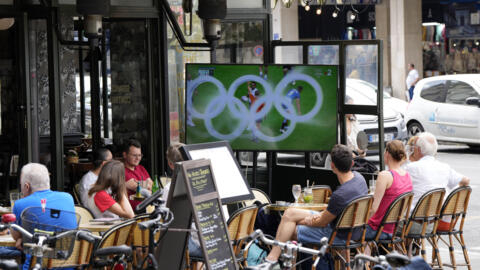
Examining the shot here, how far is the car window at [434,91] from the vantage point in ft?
72.3

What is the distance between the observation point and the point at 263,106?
39.8 feet

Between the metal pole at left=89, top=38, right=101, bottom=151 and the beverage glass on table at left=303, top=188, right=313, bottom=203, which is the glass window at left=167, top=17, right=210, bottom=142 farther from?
the metal pole at left=89, top=38, right=101, bottom=151

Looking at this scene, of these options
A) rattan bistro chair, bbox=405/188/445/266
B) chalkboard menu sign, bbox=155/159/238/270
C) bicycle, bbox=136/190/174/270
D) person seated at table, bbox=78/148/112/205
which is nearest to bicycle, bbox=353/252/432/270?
bicycle, bbox=136/190/174/270

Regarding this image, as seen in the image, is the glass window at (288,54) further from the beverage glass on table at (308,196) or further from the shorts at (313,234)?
the shorts at (313,234)

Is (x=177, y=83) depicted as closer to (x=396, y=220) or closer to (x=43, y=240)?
(x=396, y=220)

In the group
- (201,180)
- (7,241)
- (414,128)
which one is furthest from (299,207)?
(414,128)

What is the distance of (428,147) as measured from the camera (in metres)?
10.3

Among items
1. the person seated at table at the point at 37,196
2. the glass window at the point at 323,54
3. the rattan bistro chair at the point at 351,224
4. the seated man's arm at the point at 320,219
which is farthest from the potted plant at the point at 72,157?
the person seated at table at the point at 37,196

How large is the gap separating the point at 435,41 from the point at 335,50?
27.0 metres

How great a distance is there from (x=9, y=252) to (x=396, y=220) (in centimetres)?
355

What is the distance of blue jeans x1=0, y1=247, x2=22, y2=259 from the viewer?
27.5 feet

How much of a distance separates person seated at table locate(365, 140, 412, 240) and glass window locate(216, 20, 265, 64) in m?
3.23

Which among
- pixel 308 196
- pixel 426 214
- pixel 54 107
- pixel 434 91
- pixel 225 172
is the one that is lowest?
pixel 426 214

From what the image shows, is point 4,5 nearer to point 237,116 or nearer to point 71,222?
point 237,116
